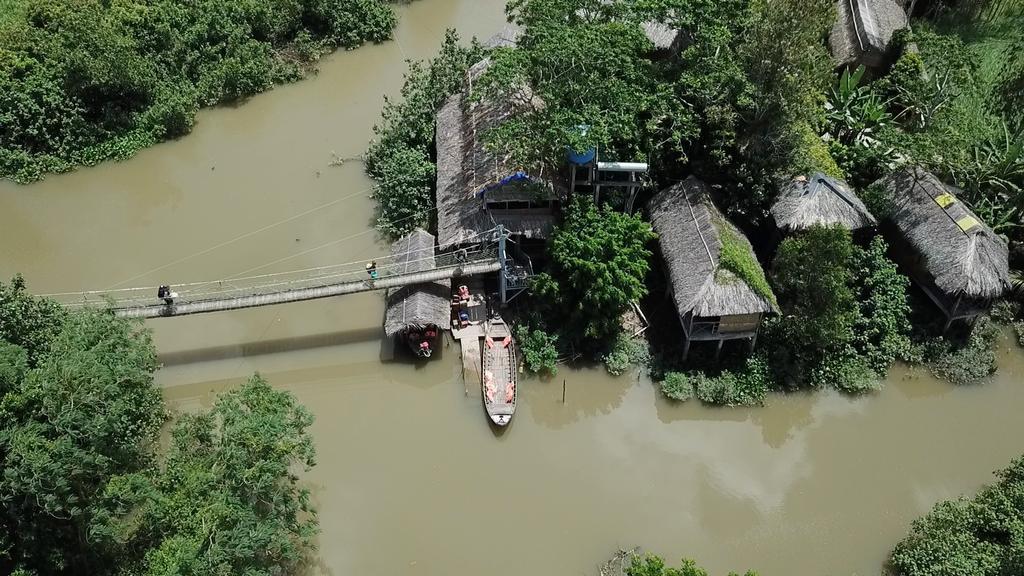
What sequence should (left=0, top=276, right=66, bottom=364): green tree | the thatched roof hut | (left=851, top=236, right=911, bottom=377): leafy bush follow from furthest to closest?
(left=851, top=236, right=911, bottom=377): leafy bush
the thatched roof hut
(left=0, top=276, right=66, bottom=364): green tree

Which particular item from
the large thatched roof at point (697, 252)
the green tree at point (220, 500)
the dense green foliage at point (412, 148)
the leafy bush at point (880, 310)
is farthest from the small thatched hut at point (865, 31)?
the green tree at point (220, 500)

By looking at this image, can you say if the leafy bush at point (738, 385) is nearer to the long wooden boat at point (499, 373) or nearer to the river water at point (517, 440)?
the river water at point (517, 440)

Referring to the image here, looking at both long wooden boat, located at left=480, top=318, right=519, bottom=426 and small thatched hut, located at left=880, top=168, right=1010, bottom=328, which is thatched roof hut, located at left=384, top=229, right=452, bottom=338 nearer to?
long wooden boat, located at left=480, top=318, right=519, bottom=426

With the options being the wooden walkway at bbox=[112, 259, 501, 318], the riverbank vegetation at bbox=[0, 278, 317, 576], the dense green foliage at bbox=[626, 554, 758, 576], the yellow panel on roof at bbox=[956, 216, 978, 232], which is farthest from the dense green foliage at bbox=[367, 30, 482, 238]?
the yellow panel on roof at bbox=[956, 216, 978, 232]

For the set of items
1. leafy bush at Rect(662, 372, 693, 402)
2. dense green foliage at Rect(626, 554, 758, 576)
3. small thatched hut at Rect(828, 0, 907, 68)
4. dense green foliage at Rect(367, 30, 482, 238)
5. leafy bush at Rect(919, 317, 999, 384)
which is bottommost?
dense green foliage at Rect(626, 554, 758, 576)

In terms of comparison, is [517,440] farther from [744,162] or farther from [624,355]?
[744,162]

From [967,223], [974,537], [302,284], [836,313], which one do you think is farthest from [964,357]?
[302,284]
